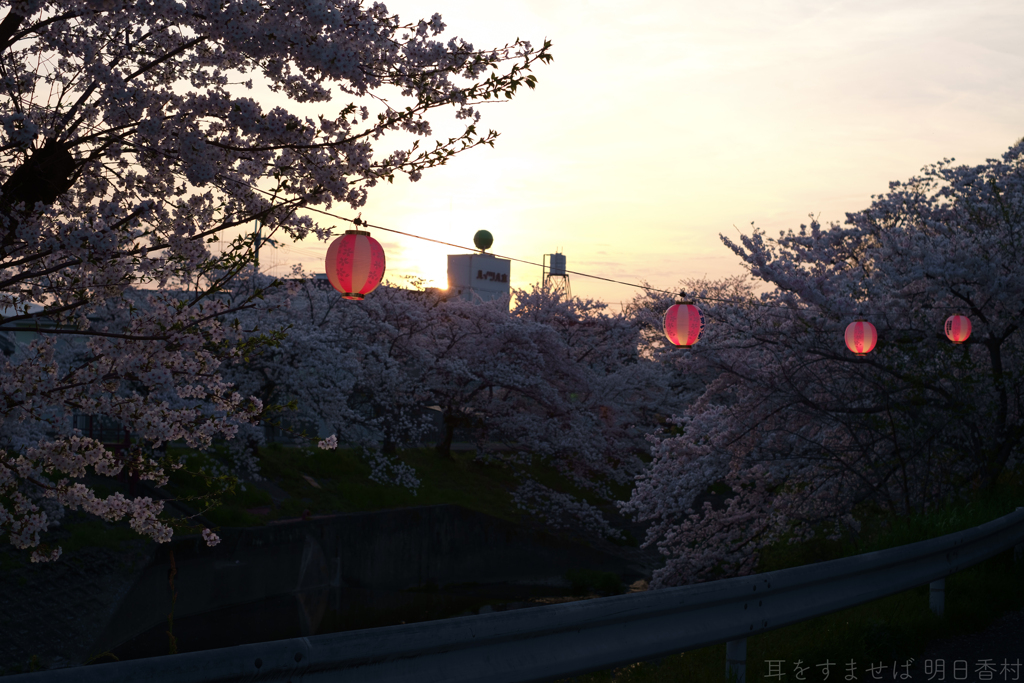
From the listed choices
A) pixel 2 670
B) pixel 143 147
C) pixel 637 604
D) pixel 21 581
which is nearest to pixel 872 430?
pixel 637 604

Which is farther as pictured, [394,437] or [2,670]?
[394,437]

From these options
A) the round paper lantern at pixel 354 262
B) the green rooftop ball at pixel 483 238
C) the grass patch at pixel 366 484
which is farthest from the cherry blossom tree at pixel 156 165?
the green rooftop ball at pixel 483 238

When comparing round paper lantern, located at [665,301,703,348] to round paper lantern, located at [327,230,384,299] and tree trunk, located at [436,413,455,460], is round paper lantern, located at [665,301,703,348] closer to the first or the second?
round paper lantern, located at [327,230,384,299]

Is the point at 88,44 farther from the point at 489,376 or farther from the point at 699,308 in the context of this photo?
the point at 489,376

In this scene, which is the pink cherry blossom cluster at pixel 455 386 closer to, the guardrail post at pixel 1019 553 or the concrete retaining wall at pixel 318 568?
the concrete retaining wall at pixel 318 568

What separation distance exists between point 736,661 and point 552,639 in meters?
1.35

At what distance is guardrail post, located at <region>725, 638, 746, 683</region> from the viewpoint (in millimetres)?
3969

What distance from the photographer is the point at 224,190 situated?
5898 mm

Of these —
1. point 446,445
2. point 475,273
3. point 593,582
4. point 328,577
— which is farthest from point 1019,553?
point 475,273

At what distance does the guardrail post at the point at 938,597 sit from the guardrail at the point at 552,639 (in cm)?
58

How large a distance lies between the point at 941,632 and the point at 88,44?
7.20 m

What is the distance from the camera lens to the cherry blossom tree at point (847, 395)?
34.1 ft

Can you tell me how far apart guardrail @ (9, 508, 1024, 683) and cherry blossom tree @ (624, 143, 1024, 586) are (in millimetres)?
5927

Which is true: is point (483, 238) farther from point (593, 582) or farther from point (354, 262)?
point (354, 262)
